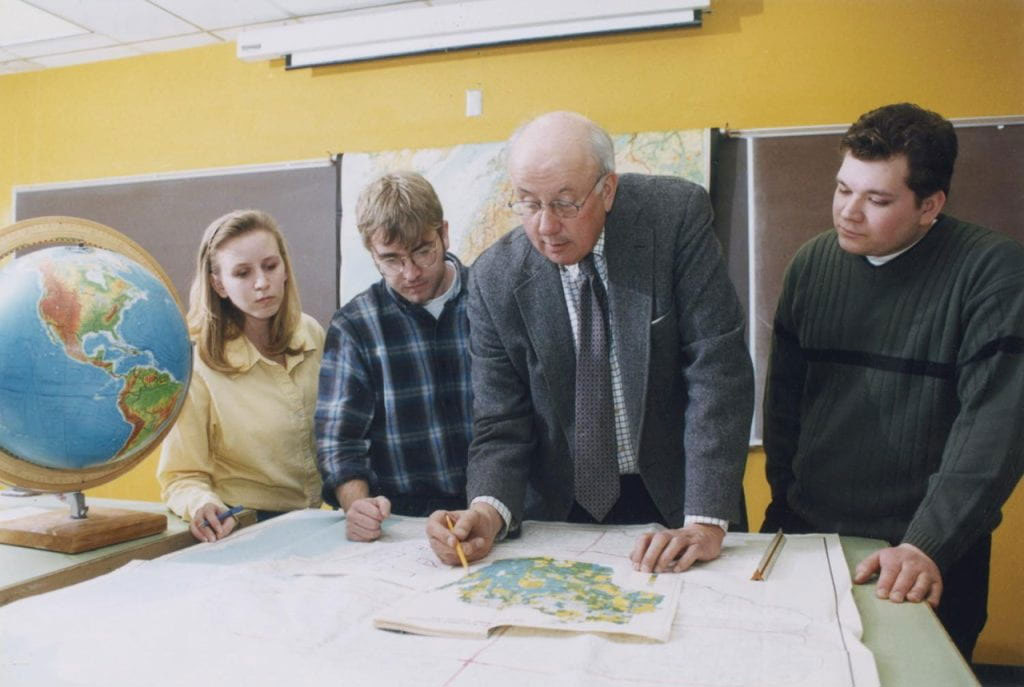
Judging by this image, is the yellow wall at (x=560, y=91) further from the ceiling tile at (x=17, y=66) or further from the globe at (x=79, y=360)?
the globe at (x=79, y=360)

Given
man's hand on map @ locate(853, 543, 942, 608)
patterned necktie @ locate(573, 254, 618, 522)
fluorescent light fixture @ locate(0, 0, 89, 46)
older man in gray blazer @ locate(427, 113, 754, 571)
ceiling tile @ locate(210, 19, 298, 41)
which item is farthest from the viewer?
ceiling tile @ locate(210, 19, 298, 41)

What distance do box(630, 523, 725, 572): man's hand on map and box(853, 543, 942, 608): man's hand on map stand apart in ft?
0.67

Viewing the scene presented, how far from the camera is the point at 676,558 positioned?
1.17 m

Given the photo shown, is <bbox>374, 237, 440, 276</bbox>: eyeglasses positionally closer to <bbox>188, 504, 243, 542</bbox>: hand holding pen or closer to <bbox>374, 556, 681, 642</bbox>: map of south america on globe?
<bbox>188, 504, 243, 542</bbox>: hand holding pen

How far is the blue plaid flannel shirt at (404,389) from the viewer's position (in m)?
1.70

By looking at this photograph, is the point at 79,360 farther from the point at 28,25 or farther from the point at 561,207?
the point at 28,25

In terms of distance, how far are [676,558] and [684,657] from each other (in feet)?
1.11

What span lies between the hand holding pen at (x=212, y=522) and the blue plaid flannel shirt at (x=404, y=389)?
0.24 metres

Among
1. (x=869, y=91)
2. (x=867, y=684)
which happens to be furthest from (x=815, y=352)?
(x=869, y=91)

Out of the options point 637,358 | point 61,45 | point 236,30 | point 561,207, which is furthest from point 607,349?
point 61,45

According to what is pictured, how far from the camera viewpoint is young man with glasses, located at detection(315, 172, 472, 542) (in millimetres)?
1659

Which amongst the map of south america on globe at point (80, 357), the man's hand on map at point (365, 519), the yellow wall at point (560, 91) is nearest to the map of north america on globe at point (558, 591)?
the man's hand on map at point (365, 519)

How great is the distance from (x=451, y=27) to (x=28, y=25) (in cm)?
206

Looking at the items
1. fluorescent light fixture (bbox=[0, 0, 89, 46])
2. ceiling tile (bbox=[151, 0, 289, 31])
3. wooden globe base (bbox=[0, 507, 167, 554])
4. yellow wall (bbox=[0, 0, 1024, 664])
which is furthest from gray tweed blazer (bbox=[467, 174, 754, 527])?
fluorescent light fixture (bbox=[0, 0, 89, 46])
